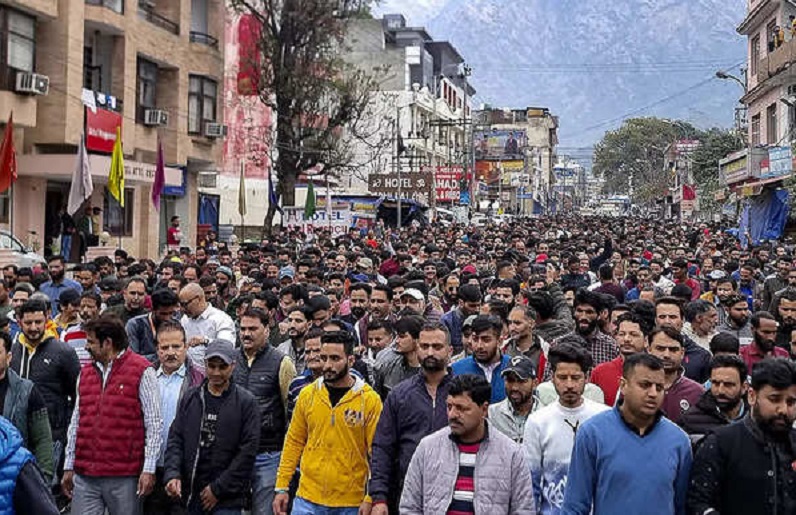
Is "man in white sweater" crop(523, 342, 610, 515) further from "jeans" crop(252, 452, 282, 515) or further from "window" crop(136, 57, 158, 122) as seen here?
"window" crop(136, 57, 158, 122)

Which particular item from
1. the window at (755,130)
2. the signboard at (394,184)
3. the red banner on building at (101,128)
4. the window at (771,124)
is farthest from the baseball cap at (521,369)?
the window at (755,130)

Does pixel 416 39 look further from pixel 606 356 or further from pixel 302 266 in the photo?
→ pixel 606 356

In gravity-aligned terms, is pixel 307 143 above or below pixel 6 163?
above

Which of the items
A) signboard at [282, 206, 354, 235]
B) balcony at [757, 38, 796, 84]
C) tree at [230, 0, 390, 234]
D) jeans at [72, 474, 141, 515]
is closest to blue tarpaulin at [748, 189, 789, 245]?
balcony at [757, 38, 796, 84]

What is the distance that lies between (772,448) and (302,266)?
999 cm

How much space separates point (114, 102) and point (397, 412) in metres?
25.2

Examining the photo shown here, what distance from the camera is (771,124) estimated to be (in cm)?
3869

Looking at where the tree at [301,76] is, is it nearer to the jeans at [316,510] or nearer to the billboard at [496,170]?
the jeans at [316,510]

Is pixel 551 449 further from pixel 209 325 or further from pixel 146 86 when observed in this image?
pixel 146 86

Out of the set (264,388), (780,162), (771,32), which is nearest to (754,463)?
(264,388)

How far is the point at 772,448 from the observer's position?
15.2ft

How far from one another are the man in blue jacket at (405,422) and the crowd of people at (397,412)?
0.04 ft

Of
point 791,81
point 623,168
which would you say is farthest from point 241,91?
point 623,168

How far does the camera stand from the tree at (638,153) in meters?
117
